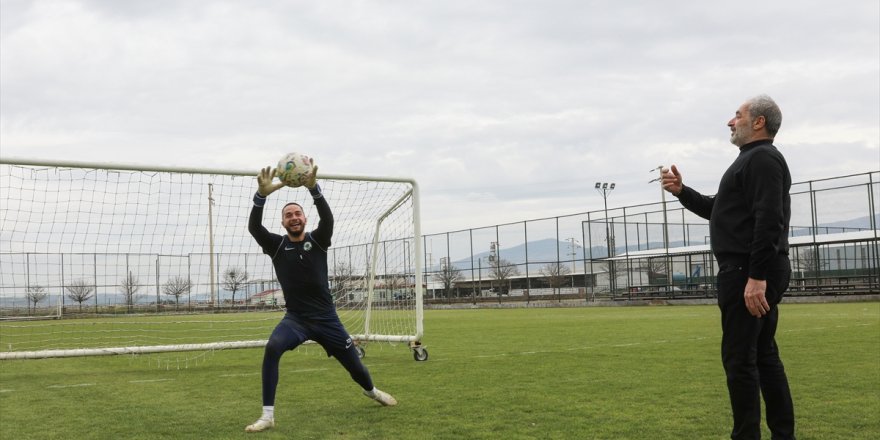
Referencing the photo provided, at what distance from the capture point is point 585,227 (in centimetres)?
4053

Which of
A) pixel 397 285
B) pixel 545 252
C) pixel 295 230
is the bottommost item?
pixel 397 285

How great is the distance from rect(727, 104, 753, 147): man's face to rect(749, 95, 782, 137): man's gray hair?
0.03 meters

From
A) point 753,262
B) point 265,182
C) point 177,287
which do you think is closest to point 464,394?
point 265,182

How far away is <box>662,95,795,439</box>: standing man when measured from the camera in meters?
3.83

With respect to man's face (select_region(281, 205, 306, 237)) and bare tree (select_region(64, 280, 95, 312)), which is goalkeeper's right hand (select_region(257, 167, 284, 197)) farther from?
bare tree (select_region(64, 280, 95, 312))

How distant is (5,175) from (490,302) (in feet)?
118

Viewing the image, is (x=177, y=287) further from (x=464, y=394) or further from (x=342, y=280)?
(x=464, y=394)

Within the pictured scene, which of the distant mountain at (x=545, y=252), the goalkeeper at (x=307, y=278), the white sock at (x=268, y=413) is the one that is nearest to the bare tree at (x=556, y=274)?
the distant mountain at (x=545, y=252)

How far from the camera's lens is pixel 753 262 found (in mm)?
3830

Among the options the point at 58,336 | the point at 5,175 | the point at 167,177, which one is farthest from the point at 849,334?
the point at 58,336

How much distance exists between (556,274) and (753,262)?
4164cm

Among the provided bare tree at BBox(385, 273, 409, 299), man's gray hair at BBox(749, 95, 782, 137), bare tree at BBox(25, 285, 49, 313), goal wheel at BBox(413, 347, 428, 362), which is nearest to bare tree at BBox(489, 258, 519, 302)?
bare tree at BBox(25, 285, 49, 313)

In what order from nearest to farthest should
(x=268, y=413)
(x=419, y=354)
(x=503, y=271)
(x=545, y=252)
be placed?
(x=268, y=413) → (x=419, y=354) → (x=545, y=252) → (x=503, y=271)

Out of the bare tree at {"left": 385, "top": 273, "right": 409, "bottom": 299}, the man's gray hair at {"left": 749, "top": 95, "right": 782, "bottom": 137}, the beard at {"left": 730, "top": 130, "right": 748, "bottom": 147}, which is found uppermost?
the man's gray hair at {"left": 749, "top": 95, "right": 782, "bottom": 137}
